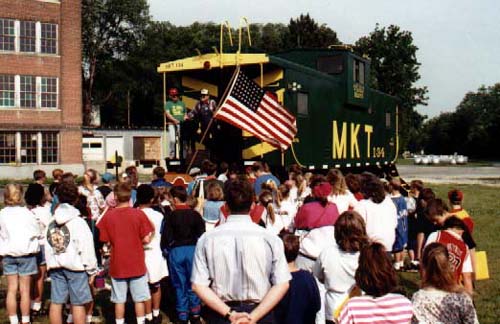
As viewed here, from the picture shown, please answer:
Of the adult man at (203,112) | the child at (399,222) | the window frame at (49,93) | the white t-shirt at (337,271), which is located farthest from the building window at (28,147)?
the white t-shirt at (337,271)

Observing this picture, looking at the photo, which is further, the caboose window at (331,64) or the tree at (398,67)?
the tree at (398,67)

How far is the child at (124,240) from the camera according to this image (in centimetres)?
665

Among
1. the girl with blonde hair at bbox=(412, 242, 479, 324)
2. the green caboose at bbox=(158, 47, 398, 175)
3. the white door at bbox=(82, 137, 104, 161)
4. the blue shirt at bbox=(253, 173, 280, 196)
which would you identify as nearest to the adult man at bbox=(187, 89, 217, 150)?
the green caboose at bbox=(158, 47, 398, 175)

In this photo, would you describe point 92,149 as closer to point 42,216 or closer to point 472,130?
point 42,216

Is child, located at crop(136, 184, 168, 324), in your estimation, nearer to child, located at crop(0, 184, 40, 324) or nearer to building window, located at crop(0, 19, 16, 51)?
child, located at crop(0, 184, 40, 324)

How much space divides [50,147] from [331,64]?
2709 centimetres

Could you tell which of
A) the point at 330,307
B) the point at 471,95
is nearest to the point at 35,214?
the point at 330,307

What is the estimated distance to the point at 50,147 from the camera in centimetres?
3900

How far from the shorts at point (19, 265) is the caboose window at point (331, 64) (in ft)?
35.4

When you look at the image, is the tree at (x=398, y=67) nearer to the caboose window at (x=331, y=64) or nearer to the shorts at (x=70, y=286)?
the caboose window at (x=331, y=64)

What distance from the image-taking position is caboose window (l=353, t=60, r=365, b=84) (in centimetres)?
1678

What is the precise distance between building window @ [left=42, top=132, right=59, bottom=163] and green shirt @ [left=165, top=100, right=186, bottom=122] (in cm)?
2890

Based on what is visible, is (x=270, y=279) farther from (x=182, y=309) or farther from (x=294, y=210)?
(x=294, y=210)

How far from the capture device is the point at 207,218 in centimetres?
815
